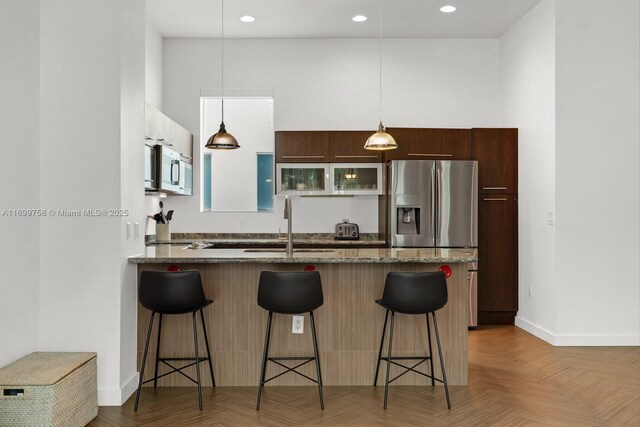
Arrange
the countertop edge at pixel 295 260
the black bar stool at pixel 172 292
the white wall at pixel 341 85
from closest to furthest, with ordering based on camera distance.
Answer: the black bar stool at pixel 172 292
the countertop edge at pixel 295 260
the white wall at pixel 341 85

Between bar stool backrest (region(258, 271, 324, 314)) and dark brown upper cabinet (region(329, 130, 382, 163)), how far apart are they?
9.65 ft

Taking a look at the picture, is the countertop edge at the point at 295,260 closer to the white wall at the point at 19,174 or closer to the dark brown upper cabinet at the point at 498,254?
the white wall at the point at 19,174

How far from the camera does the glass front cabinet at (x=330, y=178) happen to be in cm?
628

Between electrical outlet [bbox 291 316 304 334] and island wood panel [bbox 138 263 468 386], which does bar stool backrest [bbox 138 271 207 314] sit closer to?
island wood panel [bbox 138 263 468 386]

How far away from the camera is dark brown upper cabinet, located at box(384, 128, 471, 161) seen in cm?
609

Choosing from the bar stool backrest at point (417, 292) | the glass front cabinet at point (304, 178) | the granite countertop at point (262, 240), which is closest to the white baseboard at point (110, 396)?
the bar stool backrest at point (417, 292)

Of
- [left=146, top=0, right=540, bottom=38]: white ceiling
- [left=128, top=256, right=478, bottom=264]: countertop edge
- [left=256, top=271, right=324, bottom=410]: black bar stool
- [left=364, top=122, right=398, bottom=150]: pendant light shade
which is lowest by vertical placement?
[left=256, top=271, right=324, bottom=410]: black bar stool

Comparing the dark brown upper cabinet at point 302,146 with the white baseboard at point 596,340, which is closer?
the white baseboard at point 596,340

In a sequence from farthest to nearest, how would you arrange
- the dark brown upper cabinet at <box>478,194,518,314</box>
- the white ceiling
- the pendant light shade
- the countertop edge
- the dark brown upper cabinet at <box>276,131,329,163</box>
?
the dark brown upper cabinet at <box>276,131,329,163</box>
the dark brown upper cabinet at <box>478,194,518,314</box>
the white ceiling
the pendant light shade
the countertop edge

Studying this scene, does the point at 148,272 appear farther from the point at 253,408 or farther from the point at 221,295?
the point at 253,408

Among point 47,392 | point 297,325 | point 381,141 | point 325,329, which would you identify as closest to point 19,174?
point 47,392

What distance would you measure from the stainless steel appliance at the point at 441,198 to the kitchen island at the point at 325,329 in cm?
190

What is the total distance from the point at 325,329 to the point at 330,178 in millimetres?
2650

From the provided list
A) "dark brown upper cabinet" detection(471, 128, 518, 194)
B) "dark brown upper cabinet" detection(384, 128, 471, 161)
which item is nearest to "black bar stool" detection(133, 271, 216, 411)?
"dark brown upper cabinet" detection(384, 128, 471, 161)
